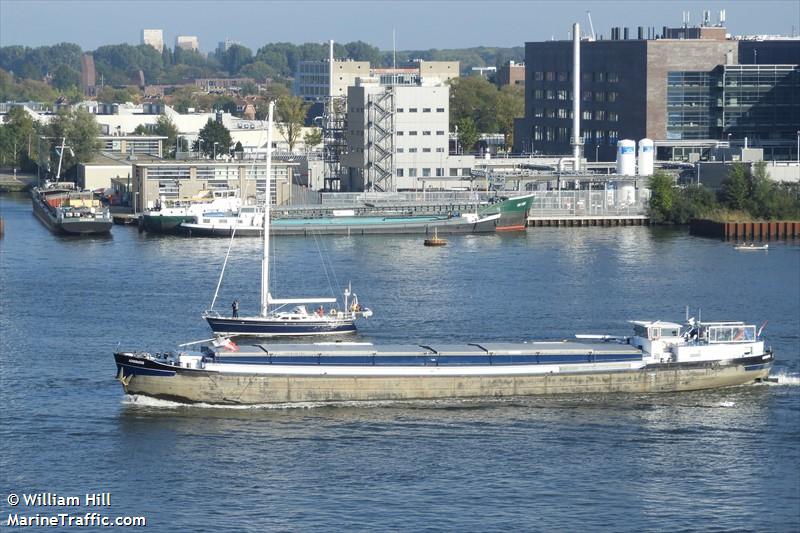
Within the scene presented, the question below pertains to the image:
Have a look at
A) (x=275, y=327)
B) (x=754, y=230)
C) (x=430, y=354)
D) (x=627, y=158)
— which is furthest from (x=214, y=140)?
(x=430, y=354)

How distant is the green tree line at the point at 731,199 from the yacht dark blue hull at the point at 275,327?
24741 millimetres

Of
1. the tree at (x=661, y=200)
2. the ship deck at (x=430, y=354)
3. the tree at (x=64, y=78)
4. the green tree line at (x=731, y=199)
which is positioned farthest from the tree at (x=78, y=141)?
the tree at (x=64, y=78)

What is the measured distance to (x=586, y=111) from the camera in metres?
69.1

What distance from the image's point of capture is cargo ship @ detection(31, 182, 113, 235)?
50719 millimetres

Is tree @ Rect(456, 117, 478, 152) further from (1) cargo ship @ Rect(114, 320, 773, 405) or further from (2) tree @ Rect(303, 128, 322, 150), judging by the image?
(1) cargo ship @ Rect(114, 320, 773, 405)

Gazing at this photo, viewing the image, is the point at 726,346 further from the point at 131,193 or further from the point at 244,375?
the point at 131,193

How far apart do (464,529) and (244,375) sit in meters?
6.54

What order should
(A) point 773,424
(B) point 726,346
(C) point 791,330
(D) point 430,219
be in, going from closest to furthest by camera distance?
(A) point 773,424 → (B) point 726,346 → (C) point 791,330 → (D) point 430,219

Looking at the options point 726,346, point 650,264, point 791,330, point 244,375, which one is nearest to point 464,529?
point 244,375

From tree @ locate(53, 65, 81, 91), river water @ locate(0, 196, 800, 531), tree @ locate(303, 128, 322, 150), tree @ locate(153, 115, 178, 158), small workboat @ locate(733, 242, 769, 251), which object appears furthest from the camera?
tree @ locate(53, 65, 81, 91)

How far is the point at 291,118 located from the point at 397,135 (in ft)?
95.9

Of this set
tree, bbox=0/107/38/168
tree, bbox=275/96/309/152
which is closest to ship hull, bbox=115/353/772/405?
tree, bbox=275/96/309/152

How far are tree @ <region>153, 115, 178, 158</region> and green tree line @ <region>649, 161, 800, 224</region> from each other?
3037cm

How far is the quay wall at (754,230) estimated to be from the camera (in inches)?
1955
